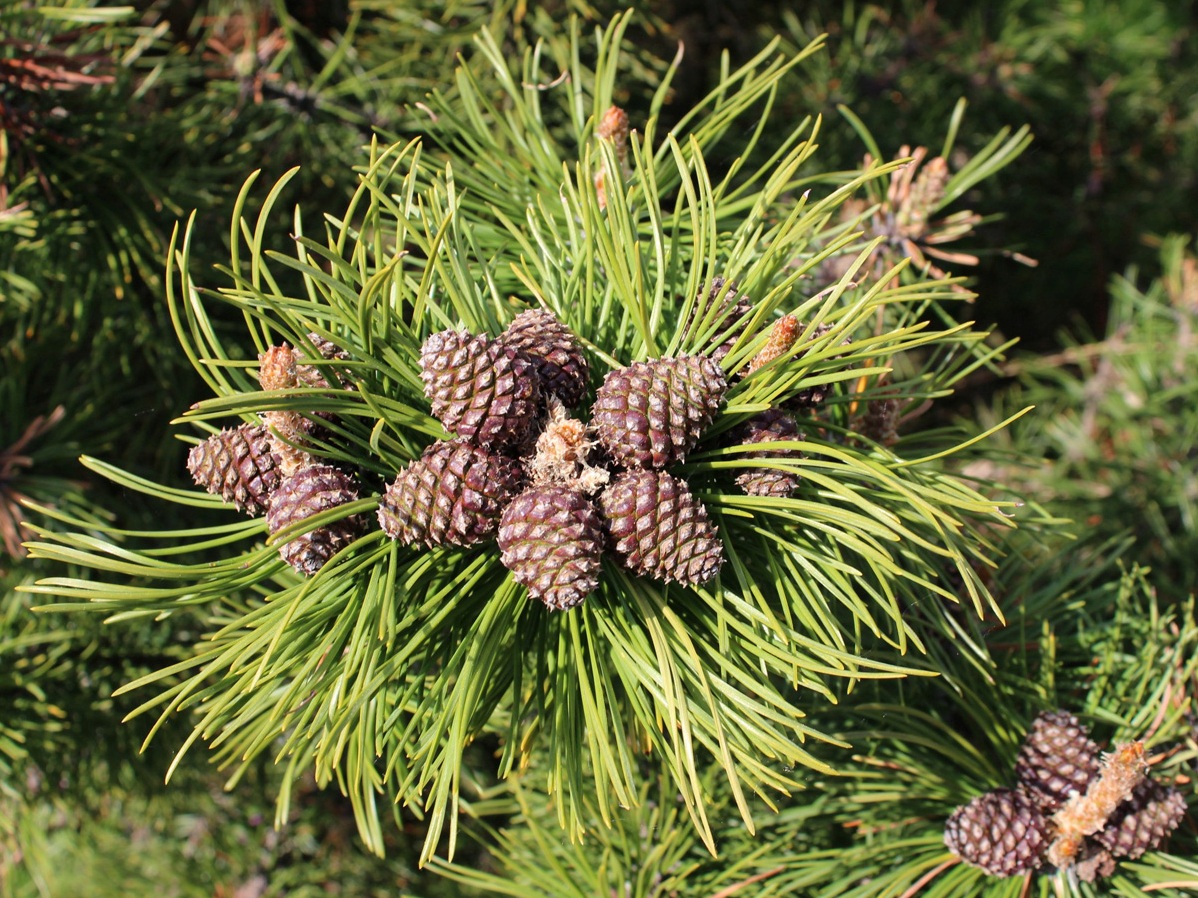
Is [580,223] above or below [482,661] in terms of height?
above

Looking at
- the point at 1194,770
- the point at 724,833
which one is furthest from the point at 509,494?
the point at 1194,770

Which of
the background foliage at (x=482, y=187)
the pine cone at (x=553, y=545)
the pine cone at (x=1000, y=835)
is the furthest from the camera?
the background foliage at (x=482, y=187)

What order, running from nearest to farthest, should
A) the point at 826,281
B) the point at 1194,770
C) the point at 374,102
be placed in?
1. the point at 1194,770
2. the point at 826,281
3. the point at 374,102

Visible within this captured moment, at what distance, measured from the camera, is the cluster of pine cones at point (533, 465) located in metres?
0.65

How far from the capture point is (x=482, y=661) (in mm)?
683

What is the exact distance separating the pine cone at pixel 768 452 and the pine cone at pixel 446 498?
19 cm

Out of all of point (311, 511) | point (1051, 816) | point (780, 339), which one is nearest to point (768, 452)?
point (780, 339)

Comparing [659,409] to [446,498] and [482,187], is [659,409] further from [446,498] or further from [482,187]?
[482,187]

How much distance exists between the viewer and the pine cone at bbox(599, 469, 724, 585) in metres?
0.66

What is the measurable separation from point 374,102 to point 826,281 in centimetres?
72

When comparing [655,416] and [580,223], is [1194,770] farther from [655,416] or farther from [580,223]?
[580,223]

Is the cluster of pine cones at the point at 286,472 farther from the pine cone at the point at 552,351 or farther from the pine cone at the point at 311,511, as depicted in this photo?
the pine cone at the point at 552,351

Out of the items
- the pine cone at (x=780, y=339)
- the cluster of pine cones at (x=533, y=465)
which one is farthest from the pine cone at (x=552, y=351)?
the pine cone at (x=780, y=339)

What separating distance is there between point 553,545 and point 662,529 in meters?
0.08
